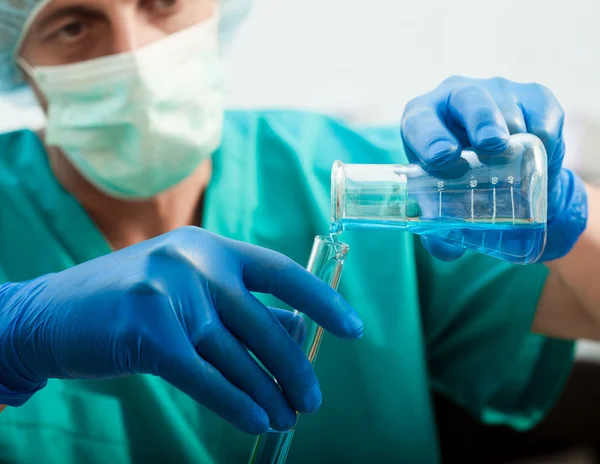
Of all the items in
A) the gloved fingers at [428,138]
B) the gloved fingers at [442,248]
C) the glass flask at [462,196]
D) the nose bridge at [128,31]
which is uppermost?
the nose bridge at [128,31]

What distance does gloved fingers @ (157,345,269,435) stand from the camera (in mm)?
545

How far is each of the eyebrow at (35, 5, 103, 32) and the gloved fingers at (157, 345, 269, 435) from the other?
20.7 inches

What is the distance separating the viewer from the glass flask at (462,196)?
1.86 feet

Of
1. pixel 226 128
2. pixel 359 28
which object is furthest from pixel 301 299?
pixel 359 28

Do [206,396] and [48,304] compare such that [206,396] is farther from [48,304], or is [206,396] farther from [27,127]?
[27,127]

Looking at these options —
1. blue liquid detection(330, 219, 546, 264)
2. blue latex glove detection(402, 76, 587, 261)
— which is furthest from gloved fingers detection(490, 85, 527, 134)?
blue liquid detection(330, 219, 546, 264)

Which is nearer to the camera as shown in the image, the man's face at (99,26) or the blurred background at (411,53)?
the man's face at (99,26)

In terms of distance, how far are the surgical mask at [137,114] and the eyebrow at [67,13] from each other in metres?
0.06

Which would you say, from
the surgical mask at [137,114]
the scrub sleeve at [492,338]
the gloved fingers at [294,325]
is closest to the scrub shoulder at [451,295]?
the scrub sleeve at [492,338]

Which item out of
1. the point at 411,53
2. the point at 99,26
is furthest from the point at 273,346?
the point at 411,53

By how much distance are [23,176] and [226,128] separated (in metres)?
0.32

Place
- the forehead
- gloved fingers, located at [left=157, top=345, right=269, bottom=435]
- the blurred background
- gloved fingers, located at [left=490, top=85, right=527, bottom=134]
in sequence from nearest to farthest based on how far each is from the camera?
gloved fingers, located at [left=157, top=345, right=269, bottom=435] → gloved fingers, located at [left=490, top=85, right=527, bottom=134] → the forehead → the blurred background

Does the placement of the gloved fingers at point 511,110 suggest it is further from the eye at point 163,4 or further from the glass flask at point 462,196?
the eye at point 163,4

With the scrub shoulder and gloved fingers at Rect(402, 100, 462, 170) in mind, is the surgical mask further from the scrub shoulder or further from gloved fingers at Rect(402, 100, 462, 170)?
gloved fingers at Rect(402, 100, 462, 170)
